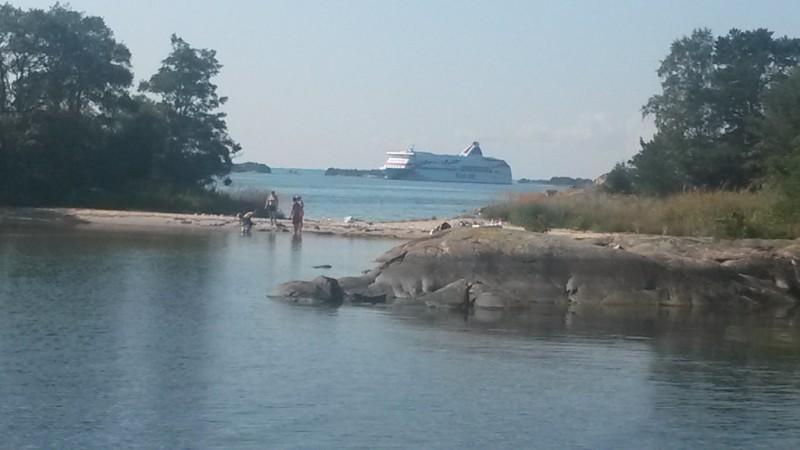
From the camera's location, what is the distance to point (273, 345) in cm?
2102

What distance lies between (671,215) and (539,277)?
1283cm

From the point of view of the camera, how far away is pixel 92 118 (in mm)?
62000

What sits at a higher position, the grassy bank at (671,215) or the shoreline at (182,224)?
the grassy bank at (671,215)

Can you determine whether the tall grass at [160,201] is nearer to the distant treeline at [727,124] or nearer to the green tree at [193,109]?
the green tree at [193,109]

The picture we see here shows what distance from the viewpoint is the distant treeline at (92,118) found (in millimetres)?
59188

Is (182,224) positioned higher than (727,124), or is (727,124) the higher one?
(727,124)

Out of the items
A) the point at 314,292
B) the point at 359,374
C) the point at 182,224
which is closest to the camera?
the point at 359,374

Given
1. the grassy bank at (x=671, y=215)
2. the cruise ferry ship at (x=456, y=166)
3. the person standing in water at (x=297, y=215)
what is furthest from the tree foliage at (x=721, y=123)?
the cruise ferry ship at (x=456, y=166)

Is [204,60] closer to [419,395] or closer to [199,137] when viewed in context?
[199,137]

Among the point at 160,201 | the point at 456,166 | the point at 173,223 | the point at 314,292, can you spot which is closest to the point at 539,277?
the point at 314,292

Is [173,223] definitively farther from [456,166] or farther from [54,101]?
[456,166]

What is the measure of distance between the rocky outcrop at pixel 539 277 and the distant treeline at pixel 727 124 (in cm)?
1614

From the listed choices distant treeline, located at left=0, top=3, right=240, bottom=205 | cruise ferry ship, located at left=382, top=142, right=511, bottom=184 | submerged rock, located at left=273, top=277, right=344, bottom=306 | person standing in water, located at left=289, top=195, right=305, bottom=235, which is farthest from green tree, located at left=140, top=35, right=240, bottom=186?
cruise ferry ship, located at left=382, top=142, right=511, bottom=184

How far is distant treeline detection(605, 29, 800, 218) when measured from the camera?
49312 mm
